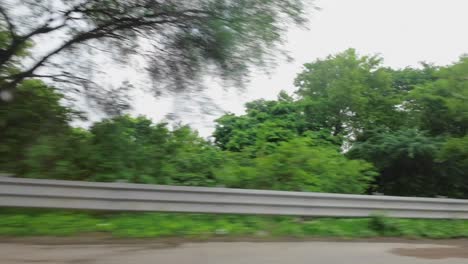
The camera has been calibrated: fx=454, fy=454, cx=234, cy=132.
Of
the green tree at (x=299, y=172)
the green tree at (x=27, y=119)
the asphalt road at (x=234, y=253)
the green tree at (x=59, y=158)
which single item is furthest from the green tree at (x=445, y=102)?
the green tree at (x=27, y=119)

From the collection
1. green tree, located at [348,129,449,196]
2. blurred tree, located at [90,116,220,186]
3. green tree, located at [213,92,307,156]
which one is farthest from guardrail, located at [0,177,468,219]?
green tree, located at [213,92,307,156]

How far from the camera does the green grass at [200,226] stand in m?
5.84

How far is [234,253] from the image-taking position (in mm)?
5586

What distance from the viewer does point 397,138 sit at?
14.8m

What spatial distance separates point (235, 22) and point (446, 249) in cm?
518

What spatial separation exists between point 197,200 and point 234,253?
1334mm

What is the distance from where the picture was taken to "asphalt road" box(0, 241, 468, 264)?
488cm

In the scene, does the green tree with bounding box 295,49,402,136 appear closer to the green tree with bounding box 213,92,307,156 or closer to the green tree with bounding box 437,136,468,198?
the green tree with bounding box 213,92,307,156

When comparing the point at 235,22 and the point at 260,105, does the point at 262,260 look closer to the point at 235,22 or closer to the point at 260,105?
the point at 235,22

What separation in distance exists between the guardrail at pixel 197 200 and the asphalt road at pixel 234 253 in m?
0.80

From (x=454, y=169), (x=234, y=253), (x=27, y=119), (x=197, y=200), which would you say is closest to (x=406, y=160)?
(x=454, y=169)

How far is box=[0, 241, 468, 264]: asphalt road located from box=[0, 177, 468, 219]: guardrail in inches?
31.6

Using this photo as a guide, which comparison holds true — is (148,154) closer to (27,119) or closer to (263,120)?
(27,119)

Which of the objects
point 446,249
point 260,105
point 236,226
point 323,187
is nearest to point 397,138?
point 323,187
